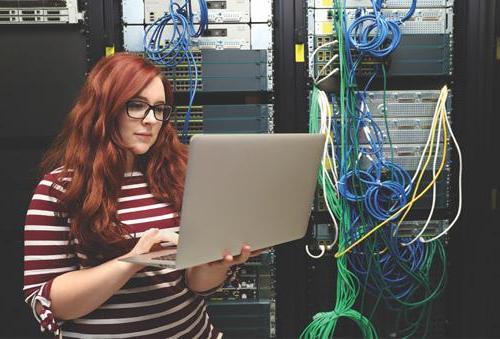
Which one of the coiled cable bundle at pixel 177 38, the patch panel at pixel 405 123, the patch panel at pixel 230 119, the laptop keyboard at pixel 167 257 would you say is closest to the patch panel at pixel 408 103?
the patch panel at pixel 405 123

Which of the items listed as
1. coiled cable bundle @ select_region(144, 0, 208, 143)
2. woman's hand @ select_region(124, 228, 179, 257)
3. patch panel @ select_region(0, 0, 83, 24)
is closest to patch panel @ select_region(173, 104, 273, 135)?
coiled cable bundle @ select_region(144, 0, 208, 143)

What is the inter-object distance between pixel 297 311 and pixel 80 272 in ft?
4.94

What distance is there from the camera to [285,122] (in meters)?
2.15

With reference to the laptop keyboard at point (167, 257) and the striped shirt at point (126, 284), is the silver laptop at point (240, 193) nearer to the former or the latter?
the laptop keyboard at point (167, 257)

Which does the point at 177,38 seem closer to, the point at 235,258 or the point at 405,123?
the point at 405,123

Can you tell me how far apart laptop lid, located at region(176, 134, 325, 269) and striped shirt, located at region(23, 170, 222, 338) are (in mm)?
241

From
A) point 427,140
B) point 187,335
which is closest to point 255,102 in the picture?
point 427,140

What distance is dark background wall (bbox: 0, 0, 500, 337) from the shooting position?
2.10 m

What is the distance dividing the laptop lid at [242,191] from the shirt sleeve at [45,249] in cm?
32

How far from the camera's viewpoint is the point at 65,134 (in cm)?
103

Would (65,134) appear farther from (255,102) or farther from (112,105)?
(255,102)

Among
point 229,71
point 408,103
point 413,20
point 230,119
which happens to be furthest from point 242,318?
point 413,20

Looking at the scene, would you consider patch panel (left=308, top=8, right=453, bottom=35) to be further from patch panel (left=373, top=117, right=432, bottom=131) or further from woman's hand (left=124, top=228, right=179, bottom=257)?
woman's hand (left=124, top=228, right=179, bottom=257)

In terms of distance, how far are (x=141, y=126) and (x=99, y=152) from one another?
11 cm
